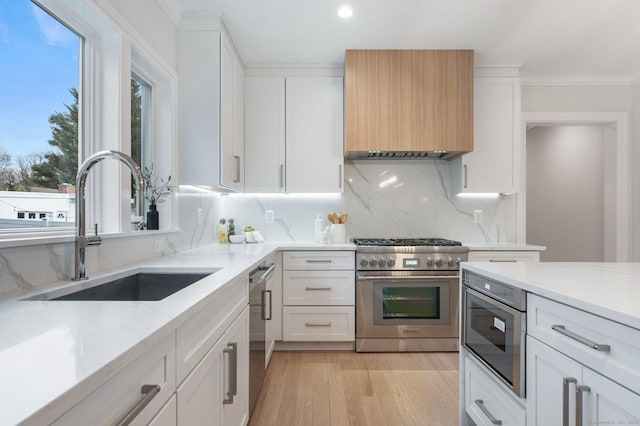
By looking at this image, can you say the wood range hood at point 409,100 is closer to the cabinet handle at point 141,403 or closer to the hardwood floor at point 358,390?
the hardwood floor at point 358,390

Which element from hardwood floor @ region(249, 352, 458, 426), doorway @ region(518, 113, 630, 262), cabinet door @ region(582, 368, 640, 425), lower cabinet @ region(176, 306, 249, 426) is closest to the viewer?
cabinet door @ region(582, 368, 640, 425)

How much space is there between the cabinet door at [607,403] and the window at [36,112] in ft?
6.66

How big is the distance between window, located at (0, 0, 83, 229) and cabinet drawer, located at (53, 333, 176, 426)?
94 centimetres

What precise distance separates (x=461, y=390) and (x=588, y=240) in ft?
13.2

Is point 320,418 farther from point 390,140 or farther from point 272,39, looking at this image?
point 272,39

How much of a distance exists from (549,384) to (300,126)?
2.58m

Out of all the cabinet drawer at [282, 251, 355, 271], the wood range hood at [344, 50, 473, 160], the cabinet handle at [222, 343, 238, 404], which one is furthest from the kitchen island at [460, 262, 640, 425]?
the wood range hood at [344, 50, 473, 160]

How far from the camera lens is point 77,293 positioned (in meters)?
1.19

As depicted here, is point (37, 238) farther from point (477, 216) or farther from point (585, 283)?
point (477, 216)

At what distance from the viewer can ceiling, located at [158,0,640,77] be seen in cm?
221

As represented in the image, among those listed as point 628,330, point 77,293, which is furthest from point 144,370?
point 628,330

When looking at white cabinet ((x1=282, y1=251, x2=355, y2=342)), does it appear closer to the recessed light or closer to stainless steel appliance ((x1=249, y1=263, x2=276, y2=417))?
stainless steel appliance ((x1=249, y1=263, x2=276, y2=417))

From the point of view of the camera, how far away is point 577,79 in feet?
10.8

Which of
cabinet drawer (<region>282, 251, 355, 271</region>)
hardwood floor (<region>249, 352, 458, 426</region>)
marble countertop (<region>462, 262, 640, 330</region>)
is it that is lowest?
hardwood floor (<region>249, 352, 458, 426</region>)
